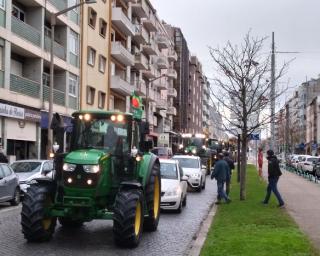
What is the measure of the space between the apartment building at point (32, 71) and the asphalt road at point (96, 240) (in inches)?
589

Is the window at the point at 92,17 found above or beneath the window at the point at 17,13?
above

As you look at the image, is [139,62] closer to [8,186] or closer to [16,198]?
[16,198]

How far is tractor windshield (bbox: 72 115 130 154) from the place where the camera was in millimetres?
11477

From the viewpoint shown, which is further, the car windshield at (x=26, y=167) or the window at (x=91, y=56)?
the window at (x=91, y=56)

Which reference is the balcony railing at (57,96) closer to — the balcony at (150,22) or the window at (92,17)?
the window at (92,17)

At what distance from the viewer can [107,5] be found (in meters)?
49.0

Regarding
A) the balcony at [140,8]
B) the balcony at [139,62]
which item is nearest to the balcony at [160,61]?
the balcony at [140,8]

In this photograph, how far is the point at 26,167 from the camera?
21.8m

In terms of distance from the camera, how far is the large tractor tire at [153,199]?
12.4m

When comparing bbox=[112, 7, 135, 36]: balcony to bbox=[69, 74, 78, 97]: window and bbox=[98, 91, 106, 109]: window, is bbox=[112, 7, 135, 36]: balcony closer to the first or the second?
bbox=[98, 91, 106, 109]: window

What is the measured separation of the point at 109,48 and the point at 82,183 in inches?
1555

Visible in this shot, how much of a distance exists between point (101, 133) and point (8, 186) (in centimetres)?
738

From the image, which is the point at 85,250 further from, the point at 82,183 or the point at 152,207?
the point at 152,207

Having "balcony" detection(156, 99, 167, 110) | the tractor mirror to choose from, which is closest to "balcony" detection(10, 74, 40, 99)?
the tractor mirror
